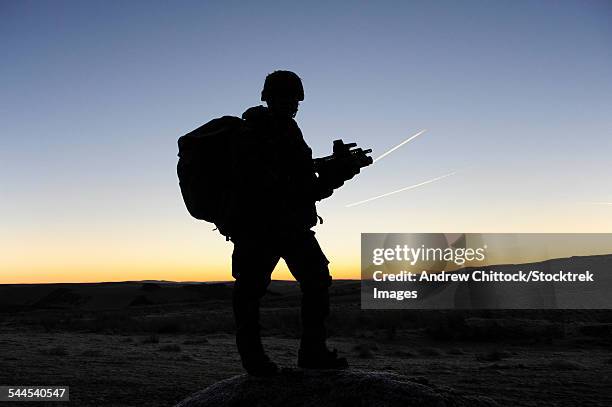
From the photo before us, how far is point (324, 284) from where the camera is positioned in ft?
13.8

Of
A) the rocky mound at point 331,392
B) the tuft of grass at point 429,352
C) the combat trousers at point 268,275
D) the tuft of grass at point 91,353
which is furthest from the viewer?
the tuft of grass at point 429,352

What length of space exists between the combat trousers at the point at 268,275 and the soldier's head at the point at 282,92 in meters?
0.99

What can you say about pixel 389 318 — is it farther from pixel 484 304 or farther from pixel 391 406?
pixel 391 406

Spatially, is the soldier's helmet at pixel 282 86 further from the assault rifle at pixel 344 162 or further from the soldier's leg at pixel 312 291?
the soldier's leg at pixel 312 291

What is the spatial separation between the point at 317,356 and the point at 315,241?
926 millimetres

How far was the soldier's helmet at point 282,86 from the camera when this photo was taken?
4.14m

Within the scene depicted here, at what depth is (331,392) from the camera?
151 inches

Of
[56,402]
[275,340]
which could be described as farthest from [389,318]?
[56,402]

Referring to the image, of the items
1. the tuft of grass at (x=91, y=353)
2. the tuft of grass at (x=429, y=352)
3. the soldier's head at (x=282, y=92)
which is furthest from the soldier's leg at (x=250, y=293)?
the tuft of grass at (x=429, y=352)

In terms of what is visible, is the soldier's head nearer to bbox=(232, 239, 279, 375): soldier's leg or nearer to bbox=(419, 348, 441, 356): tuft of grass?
bbox=(232, 239, 279, 375): soldier's leg

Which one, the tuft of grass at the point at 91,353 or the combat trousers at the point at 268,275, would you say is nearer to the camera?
the combat trousers at the point at 268,275

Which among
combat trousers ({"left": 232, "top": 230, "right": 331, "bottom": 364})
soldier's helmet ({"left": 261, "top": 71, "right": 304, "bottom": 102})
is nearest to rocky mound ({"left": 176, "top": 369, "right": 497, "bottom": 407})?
combat trousers ({"left": 232, "top": 230, "right": 331, "bottom": 364})

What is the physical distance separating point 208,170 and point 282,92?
2.75ft

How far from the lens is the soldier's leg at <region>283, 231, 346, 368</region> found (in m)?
4.16
